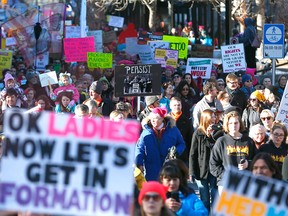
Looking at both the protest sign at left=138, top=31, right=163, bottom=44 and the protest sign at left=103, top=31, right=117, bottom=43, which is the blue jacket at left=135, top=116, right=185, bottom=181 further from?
the protest sign at left=103, top=31, right=117, bottom=43

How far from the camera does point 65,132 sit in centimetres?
644

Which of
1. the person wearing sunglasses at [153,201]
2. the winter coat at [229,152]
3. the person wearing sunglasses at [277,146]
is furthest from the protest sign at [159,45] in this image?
the person wearing sunglasses at [153,201]

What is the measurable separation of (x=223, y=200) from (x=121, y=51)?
24127 mm

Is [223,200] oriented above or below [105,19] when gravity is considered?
below

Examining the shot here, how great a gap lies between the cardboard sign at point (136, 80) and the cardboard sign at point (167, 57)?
706 centimetres

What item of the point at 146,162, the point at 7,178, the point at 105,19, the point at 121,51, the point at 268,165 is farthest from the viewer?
the point at 105,19

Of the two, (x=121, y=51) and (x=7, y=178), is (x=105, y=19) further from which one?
(x=7, y=178)

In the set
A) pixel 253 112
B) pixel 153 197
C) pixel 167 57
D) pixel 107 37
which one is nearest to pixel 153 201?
pixel 153 197

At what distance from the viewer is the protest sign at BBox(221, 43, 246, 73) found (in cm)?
2147

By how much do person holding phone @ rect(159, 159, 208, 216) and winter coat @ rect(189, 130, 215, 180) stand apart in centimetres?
337

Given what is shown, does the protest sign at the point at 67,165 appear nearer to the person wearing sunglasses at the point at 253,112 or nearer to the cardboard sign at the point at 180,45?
the person wearing sunglasses at the point at 253,112

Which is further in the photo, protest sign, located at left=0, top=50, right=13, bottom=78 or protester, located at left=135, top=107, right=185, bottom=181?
protest sign, located at left=0, top=50, right=13, bottom=78

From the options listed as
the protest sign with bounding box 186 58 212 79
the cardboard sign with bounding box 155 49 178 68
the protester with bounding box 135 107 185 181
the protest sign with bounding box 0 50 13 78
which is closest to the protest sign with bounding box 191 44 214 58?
the cardboard sign with bounding box 155 49 178 68

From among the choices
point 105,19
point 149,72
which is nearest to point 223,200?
point 149,72
